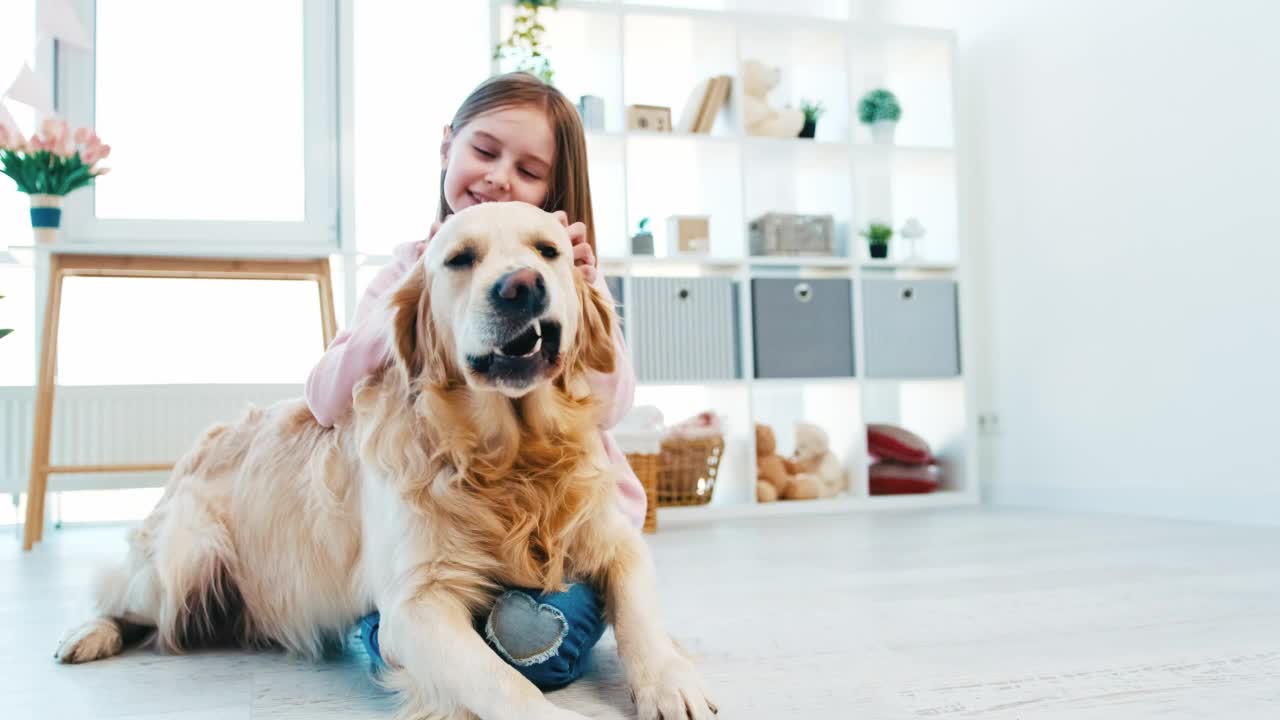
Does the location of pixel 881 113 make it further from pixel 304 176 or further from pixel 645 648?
pixel 645 648

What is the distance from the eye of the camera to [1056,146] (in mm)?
3602

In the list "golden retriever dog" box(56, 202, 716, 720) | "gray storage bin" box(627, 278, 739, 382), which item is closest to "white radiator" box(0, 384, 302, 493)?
"gray storage bin" box(627, 278, 739, 382)

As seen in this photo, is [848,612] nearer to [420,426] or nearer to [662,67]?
[420,426]

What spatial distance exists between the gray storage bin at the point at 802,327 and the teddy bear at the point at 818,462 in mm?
237

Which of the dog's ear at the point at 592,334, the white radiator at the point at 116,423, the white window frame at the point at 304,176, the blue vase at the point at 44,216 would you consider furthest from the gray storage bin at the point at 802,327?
the dog's ear at the point at 592,334

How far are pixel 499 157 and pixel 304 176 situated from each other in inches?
103

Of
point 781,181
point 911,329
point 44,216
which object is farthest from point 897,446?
point 44,216

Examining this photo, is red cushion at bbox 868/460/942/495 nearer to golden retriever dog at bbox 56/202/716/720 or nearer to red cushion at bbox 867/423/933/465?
red cushion at bbox 867/423/933/465

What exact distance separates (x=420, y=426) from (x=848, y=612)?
2.74ft

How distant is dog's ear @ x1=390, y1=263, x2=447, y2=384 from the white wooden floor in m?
0.39

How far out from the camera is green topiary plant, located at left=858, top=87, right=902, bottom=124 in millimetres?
3902

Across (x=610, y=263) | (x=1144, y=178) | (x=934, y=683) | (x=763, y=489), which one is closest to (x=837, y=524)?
(x=763, y=489)

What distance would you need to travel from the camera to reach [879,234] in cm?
385

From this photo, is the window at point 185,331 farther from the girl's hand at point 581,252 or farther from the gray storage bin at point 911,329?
the girl's hand at point 581,252
